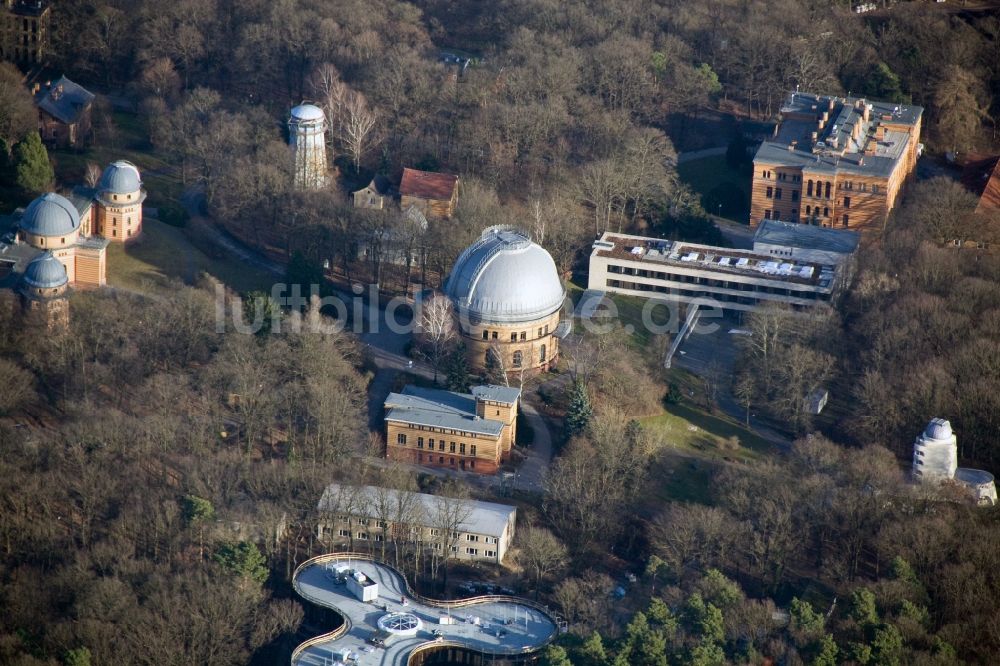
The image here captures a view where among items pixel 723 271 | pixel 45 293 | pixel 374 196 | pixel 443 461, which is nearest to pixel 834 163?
pixel 723 271

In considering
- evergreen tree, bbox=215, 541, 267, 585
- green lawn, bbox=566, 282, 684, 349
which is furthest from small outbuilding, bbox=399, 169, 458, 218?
evergreen tree, bbox=215, 541, 267, 585

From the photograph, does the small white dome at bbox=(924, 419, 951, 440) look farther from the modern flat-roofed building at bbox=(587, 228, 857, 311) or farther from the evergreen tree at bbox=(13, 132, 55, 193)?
the evergreen tree at bbox=(13, 132, 55, 193)

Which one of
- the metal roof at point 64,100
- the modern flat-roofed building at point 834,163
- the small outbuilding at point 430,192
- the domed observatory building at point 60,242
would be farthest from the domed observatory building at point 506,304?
the metal roof at point 64,100

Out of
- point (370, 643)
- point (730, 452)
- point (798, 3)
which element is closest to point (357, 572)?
point (370, 643)

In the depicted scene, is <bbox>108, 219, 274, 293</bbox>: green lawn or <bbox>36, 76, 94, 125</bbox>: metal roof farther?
<bbox>36, 76, 94, 125</bbox>: metal roof

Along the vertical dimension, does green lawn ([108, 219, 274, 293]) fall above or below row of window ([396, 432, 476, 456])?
above

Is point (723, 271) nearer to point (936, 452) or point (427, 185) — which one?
Result: point (427, 185)
